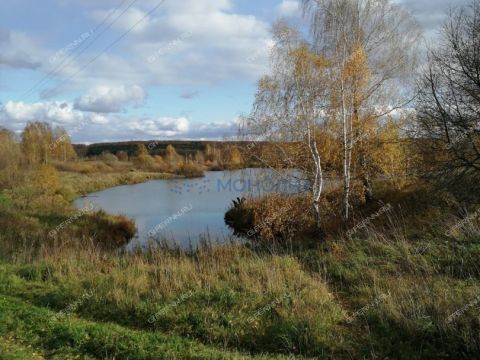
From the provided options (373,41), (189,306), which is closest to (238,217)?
(373,41)

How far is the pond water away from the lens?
57.6ft

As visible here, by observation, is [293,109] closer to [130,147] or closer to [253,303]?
[253,303]

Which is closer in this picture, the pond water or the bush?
the pond water

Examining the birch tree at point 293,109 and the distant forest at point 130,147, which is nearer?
the birch tree at point 293,109

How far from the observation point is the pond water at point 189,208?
1755cm

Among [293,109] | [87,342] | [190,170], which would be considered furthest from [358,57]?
[190,170]

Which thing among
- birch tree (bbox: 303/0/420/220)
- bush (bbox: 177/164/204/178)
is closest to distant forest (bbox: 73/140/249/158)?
bush (bbox: 177/164/204/178)

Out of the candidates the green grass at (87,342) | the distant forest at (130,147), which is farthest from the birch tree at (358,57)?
the distant forest at (130,147)

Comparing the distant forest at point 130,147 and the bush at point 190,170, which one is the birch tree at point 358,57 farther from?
the distant forest at point 130,147

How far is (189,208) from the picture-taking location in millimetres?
34812

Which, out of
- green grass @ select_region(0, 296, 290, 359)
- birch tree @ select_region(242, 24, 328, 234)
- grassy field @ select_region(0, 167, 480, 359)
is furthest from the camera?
birch tree @ select_region(242, 24, 328, 234)

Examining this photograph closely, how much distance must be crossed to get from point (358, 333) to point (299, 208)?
32.9 ft

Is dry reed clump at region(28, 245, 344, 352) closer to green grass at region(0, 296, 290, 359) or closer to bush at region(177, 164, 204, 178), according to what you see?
green grass at region(0, 296, 290, 359)

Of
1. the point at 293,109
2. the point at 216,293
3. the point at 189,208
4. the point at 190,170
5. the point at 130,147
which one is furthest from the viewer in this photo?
the point at 130,147
